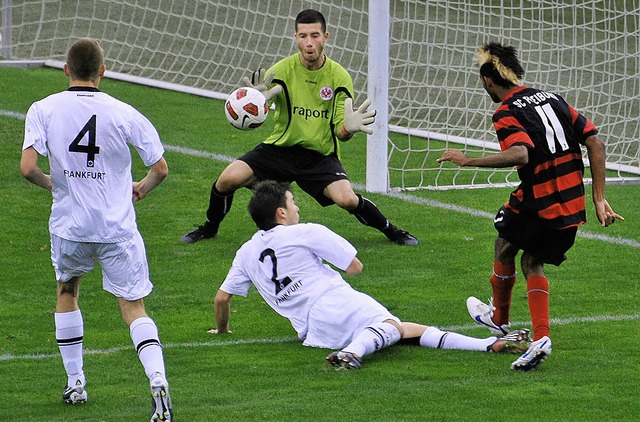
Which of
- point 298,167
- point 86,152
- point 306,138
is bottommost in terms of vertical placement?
point 298,167

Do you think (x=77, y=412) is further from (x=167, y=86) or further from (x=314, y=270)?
(x=167, y=86)

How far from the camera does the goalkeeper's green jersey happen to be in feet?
31.1

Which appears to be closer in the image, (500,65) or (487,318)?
(500,65)

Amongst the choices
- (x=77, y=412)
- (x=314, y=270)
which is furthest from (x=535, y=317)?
(x=77, y=412)

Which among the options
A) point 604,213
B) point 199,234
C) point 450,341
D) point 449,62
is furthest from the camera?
point 449,62

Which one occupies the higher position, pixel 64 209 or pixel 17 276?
pixel 64 209

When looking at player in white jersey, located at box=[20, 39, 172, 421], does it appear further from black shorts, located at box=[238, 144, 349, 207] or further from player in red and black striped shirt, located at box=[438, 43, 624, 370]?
black shorts, located at box=[238, 144, 349, 207]

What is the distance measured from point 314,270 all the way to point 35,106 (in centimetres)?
188

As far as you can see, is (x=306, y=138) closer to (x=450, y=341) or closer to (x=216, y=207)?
(x=216, y=207)

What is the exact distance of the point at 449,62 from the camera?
13406mm

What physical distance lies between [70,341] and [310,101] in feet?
13.8

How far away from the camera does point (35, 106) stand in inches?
219

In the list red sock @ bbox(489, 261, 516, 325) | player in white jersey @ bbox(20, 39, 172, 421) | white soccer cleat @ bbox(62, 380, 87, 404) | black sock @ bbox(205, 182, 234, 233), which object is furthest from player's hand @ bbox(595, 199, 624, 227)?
black sock @ bbox(205, 182, 234, 233)

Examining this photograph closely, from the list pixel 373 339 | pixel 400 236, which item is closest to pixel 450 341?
pixel 373 339
